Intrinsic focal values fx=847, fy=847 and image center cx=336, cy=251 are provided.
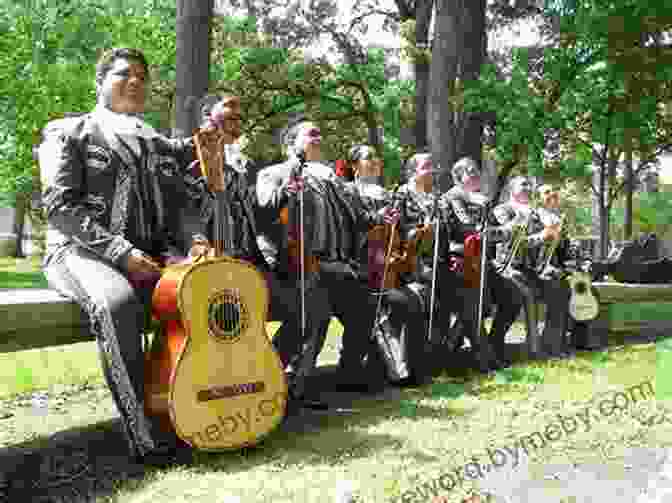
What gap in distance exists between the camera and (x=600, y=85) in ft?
37.4

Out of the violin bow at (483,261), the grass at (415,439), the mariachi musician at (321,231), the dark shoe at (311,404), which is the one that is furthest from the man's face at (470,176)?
the dark shoe at (311,404)

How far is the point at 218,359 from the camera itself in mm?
4074

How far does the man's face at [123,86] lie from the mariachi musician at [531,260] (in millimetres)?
4191

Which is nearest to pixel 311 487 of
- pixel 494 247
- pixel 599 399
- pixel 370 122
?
pixel 599 399

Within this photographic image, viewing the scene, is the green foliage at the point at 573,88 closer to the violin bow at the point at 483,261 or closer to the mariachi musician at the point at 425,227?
the violin bow at the point at 483,261


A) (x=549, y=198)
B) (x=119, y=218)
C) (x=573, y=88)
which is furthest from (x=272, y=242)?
(x=573, y=88)

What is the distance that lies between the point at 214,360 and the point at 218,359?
0.02 meters

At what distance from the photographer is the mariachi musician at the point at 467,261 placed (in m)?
7.16

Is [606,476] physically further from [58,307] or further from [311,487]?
[58,307]

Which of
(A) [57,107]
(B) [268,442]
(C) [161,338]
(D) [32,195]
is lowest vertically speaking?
(B) [268,442]

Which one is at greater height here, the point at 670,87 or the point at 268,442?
the point at 670,87

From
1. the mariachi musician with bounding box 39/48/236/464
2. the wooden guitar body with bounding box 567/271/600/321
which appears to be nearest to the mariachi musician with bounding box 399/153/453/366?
the wooden guitar body with bounding box 567/271/600/321

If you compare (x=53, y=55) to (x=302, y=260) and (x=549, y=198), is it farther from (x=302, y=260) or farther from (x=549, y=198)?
(x=302, y=260)

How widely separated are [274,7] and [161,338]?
55.9 ft
